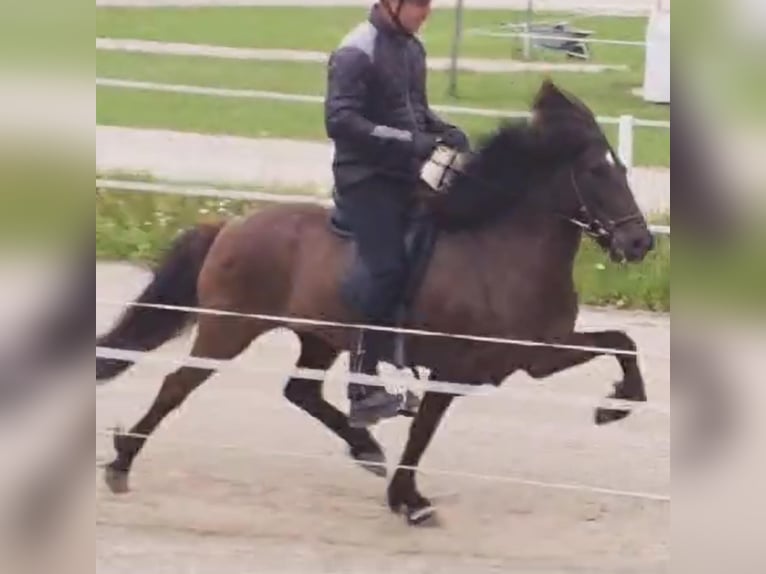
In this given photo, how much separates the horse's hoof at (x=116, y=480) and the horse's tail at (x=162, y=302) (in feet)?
0.55

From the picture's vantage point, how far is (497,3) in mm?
2352

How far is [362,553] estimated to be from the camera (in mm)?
2748

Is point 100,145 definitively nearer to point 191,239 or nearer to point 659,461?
point 191,239

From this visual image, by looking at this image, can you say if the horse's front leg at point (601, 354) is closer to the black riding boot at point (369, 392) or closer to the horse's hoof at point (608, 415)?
the horse's hoof at point (608, 415)

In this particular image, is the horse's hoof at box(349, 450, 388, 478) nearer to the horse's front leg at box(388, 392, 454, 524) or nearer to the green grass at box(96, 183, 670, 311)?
the horse's front leg at box(388, 392, 454, 524)

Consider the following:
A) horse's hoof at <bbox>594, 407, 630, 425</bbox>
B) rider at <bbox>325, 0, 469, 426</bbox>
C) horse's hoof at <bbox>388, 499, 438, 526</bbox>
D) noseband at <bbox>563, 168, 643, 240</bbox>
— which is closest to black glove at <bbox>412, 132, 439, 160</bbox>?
rider at <bbox>325, 0, 469, 426</bbox>

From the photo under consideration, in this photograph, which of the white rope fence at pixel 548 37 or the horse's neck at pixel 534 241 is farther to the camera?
the horse's neck at pixel 534 241

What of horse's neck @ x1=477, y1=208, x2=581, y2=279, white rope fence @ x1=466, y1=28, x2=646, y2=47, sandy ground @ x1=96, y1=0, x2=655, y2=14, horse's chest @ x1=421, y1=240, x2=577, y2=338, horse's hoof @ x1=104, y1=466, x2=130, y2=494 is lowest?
horse's hoof @ x1=104, y1=466, x2=130, y2=494

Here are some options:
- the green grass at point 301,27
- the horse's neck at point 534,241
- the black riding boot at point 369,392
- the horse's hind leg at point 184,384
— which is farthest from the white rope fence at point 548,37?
the horse's hind leg at point 184,384

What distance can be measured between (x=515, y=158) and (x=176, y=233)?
58 centimetres

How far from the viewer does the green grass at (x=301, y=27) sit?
2314mm

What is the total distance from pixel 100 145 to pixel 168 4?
0.76 ft

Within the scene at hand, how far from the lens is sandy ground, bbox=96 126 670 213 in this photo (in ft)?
8.02

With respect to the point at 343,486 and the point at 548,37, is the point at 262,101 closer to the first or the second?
the point at 548,37
